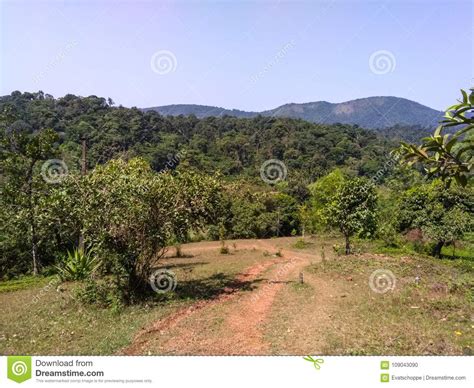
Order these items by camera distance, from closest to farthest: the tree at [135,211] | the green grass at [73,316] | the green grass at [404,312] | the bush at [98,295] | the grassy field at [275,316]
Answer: the green grass at [404,312], the grassy field at [275,316], the green grass at [73,316], the tree at [135,211], the bush at [98,295]

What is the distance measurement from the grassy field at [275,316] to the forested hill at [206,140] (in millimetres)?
46789

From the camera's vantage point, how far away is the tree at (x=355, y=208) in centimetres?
2447

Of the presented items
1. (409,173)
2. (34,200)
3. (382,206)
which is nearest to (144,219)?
(34,200)

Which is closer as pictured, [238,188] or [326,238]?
[326,238]

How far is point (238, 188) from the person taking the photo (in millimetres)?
45781

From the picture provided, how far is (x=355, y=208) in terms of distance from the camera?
973 inches

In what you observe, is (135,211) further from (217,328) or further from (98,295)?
(217,328)

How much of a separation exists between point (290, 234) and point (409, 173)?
24.1 m

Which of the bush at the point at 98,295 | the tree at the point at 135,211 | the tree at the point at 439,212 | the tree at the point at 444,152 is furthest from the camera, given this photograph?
the tree at the point at 439,212

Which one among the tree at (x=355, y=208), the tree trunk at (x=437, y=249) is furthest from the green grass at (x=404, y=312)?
the tree trunk at (x=437, y=249)

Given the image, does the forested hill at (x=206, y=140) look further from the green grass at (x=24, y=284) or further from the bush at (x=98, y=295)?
the bush at (x=98, y=295)

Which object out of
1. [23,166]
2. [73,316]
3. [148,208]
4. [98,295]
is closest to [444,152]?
[148,208]

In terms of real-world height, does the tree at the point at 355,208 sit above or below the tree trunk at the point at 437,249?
above

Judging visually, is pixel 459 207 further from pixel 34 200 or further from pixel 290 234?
pixel 34 200
